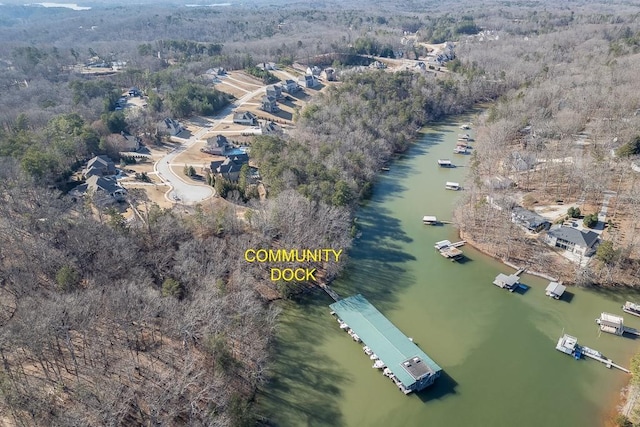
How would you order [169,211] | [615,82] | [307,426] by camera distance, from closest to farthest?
[307,426], [169,211], [615,82]

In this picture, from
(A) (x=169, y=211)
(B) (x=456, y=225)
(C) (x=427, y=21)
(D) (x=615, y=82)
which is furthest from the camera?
(C) (x=427, y=21)

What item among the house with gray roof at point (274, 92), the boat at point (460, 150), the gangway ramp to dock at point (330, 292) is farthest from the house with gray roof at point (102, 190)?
the boat at point (460, 150)

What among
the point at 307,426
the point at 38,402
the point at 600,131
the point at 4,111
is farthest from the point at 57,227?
the point at 600,131

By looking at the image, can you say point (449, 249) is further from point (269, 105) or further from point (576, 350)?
point (269, 105)

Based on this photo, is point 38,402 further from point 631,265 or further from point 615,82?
point 615,82

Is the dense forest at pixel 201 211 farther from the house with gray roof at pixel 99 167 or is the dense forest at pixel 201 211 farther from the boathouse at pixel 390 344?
the boathouse at pixel 390 344

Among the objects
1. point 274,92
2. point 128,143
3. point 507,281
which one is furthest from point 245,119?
point 507,281
